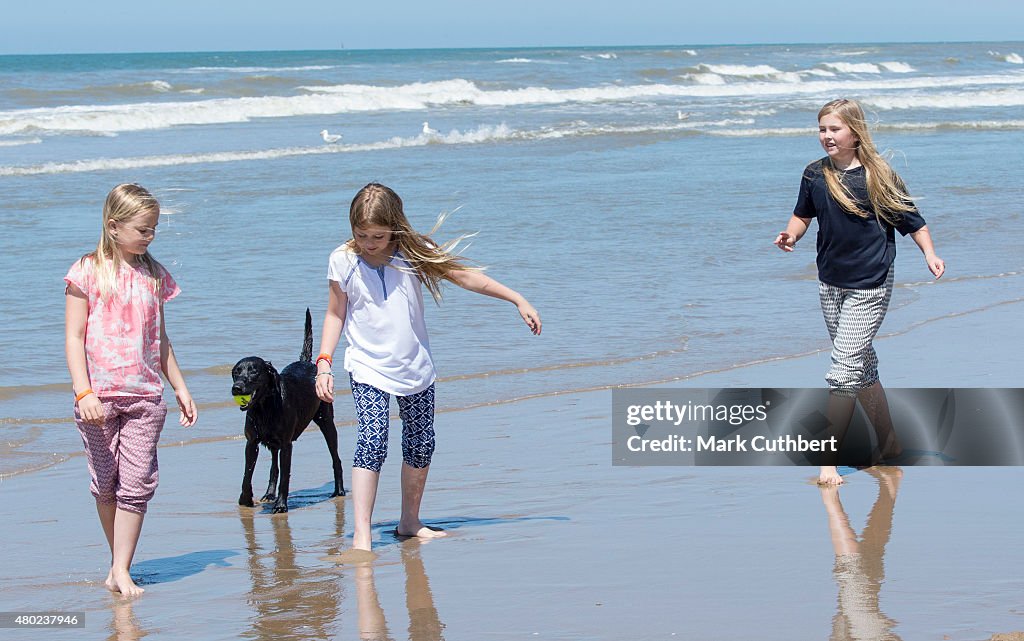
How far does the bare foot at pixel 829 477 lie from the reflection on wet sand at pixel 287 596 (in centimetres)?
213

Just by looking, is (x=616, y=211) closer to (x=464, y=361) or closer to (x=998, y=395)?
(x=464, y=361)

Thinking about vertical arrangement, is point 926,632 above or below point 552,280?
below

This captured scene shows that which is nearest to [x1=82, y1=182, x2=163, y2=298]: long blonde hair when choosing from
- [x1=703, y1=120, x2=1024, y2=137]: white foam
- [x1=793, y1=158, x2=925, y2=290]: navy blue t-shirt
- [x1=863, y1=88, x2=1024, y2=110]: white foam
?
[x1=793, y1=158, x2=925, y2=290]: navy blue t-shirt

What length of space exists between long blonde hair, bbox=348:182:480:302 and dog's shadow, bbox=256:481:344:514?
1.38 meters

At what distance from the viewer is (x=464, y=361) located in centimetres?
830

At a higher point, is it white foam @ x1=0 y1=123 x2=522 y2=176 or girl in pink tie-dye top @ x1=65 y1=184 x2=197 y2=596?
white foam @ x1=0 y1=123 x2=522 y2=176

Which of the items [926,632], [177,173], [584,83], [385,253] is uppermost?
[584,83]

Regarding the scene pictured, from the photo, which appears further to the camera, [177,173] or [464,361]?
[177,173]

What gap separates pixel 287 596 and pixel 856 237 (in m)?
2.84

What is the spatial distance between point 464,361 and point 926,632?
496 cm

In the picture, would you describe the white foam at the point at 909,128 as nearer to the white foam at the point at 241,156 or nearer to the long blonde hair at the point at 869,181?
the white foam at the point at 241,156

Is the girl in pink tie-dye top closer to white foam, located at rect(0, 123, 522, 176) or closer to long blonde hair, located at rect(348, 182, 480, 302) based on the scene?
long blonde hair, located at rect(348, 182, 480, 302)

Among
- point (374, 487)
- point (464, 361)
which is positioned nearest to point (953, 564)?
point (374, 487)

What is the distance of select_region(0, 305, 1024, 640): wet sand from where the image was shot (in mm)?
3848
